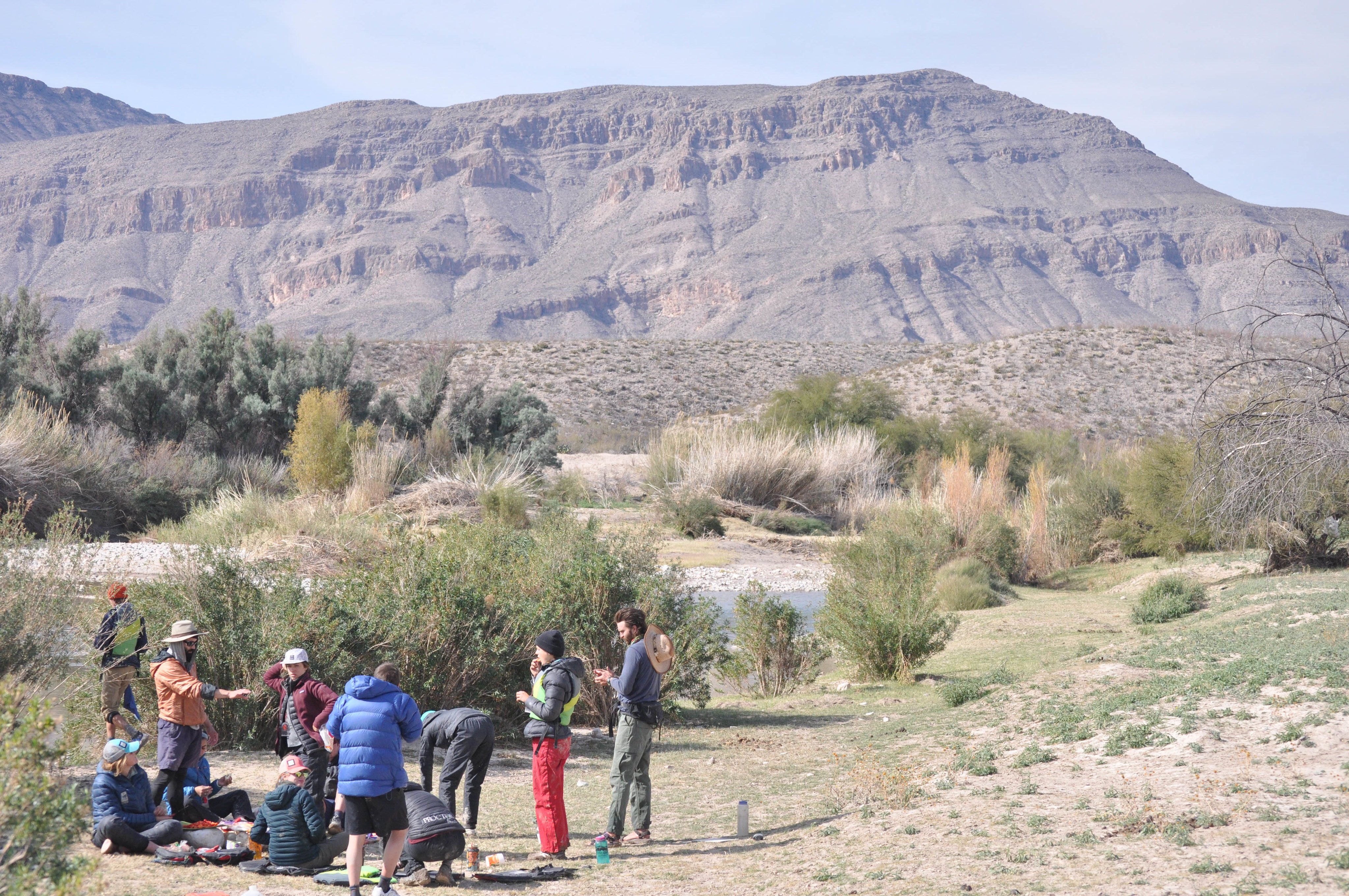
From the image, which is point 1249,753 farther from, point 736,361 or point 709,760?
point 736,361

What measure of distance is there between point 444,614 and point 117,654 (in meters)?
3.10

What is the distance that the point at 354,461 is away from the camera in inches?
970

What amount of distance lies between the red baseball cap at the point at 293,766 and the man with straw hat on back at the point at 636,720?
2000 mm

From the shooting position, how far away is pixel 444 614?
1100cm

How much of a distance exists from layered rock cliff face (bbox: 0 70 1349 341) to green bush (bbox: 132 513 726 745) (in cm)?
9446

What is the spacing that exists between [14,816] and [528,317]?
12148 cm

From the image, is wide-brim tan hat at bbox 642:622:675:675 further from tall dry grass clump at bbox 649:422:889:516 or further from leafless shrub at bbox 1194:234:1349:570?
tall dry grass clump at bbox 649:422:889:516

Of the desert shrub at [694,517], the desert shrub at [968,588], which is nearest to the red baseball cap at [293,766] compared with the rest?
the desert shrub at [968,588]

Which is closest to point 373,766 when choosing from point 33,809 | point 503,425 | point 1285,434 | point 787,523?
point 33,809

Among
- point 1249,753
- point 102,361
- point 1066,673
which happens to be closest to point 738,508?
point 102,361

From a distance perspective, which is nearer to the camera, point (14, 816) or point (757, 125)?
point (14, 816)

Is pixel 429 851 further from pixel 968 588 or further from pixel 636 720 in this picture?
pixel 968 588

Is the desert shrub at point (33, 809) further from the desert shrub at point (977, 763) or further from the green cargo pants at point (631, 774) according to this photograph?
the desert shrub at point (977, 763)

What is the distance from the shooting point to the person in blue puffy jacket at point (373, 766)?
6426 mm
